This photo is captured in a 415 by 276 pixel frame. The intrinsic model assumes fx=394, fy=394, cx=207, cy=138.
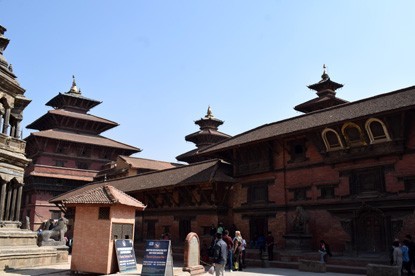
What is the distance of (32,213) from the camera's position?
40594mm

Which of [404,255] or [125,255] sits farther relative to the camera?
[125,255]

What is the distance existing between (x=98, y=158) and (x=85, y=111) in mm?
7758

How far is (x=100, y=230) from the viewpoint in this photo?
48.2ft

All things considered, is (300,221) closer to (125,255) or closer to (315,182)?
(315,182)

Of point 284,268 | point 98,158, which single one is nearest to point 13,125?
point 284,268

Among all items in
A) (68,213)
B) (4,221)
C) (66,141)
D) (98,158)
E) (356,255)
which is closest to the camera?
(356,255)

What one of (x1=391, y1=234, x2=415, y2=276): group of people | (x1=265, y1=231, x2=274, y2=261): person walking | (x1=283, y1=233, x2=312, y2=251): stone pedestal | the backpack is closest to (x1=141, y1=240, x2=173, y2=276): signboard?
the backpack

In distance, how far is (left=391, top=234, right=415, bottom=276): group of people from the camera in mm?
14430

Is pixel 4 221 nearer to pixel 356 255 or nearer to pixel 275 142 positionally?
pixel 275 142

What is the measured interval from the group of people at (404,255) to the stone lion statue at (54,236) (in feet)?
54.6

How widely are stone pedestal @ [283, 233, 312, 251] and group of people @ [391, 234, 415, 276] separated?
17.3 feet

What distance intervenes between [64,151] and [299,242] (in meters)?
32.2

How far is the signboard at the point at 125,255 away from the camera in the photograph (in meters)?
14.4

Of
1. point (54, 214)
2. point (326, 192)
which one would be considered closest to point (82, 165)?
point (54, 214)
